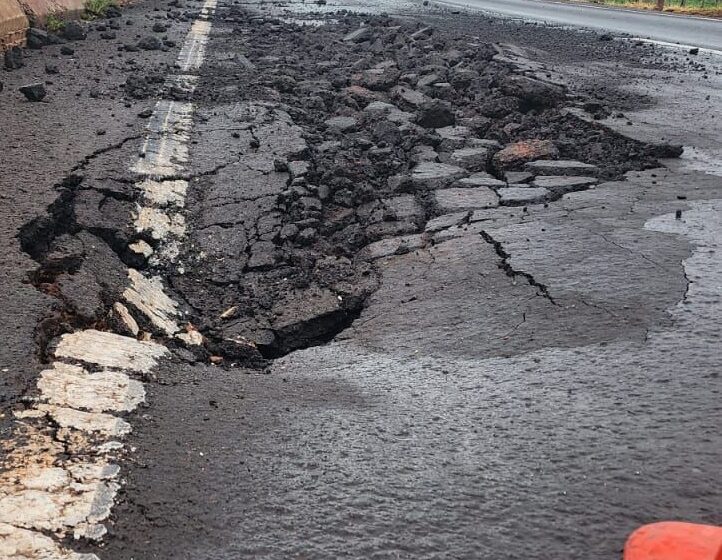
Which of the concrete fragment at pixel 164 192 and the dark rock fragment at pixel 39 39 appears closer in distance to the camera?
the concrete fragment at pixel 164 192

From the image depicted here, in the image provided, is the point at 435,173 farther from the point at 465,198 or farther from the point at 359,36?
the point at 359,36

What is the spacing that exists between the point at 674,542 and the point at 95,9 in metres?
11.8

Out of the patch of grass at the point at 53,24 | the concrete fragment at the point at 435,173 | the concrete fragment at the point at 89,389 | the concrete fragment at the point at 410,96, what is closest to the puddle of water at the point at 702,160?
the concrete fragment at the point at 435,173

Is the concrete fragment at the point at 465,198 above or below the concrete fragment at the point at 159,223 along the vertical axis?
above

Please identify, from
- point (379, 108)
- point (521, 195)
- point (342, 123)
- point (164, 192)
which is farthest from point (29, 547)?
point (379, 108)

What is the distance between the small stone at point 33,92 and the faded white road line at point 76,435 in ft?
10.4

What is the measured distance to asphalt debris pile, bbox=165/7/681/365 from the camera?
3.99 meters

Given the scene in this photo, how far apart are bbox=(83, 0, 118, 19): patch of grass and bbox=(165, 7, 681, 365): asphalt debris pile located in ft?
13.4

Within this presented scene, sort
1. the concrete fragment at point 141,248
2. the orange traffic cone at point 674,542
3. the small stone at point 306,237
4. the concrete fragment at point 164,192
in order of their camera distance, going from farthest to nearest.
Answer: the concrete fragment at point 164,192 → the small stone at point 306,237 → the concrete fragment at point 141,248 → the orange traffic cone at point 674,542

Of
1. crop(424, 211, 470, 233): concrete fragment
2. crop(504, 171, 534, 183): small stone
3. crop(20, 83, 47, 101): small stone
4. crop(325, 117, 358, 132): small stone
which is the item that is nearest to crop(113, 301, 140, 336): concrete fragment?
crop(424, 211, 470, 233): concrete fragment

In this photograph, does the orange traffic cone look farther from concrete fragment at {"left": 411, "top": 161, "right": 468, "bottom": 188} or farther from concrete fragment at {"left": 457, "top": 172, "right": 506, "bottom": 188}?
concrete fragment at {"left": 411, "top": 161, "right": 468, "bottom": 188}

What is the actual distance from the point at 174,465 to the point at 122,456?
0.55ft

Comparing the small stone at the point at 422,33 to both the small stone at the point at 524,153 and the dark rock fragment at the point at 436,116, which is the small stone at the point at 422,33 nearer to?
the dark rock fragment at the point at 436,116

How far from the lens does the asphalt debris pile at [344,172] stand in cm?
399
